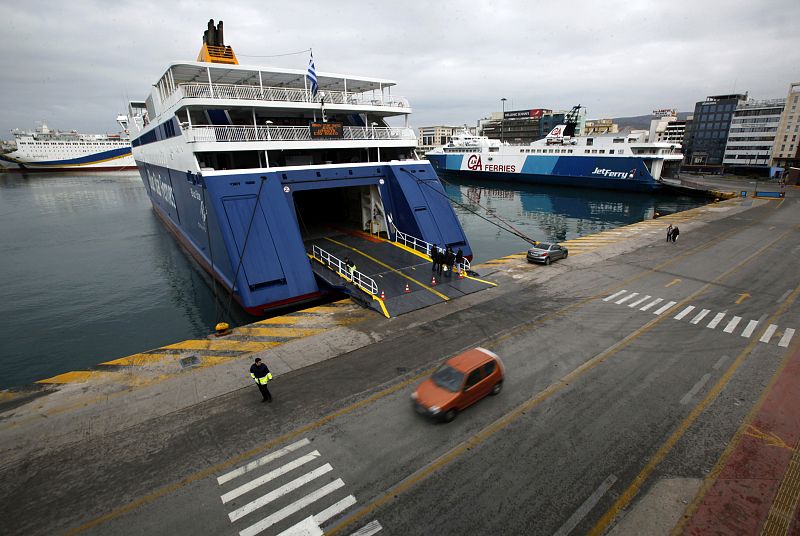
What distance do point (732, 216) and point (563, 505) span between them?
4300 cm

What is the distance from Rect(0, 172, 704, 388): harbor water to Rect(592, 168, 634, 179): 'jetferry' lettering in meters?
3.34

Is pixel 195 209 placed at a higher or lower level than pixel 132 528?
higher

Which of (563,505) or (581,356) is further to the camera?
(581,356)

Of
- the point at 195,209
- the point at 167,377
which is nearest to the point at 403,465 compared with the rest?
the point at 167,377

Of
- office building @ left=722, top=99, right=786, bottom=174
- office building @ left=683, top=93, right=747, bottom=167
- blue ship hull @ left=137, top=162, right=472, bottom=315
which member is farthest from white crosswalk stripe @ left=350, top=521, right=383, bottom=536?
office building @ left=683, top=93, right=747, bottom=167

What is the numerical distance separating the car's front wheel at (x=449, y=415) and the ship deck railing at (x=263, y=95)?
18.5 metres

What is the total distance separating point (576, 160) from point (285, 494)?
72.7 metres

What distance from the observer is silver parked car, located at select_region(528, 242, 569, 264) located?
22375 millimetres

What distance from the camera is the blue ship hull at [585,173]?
199ft

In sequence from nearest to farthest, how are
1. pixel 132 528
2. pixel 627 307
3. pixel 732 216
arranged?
1. pixel 132 528
2. pixel 627 307
3. pixel 732 216

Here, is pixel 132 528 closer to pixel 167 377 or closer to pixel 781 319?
pixel 167 377

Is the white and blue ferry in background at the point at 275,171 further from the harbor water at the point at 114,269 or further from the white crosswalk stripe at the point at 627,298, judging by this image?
the white crosswalk stripe at the point at 627,298

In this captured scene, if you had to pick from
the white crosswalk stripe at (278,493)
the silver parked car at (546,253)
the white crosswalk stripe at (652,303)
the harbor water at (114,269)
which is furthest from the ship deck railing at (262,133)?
the white crosswalk stripe at (278,493)

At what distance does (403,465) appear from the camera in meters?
8.23
